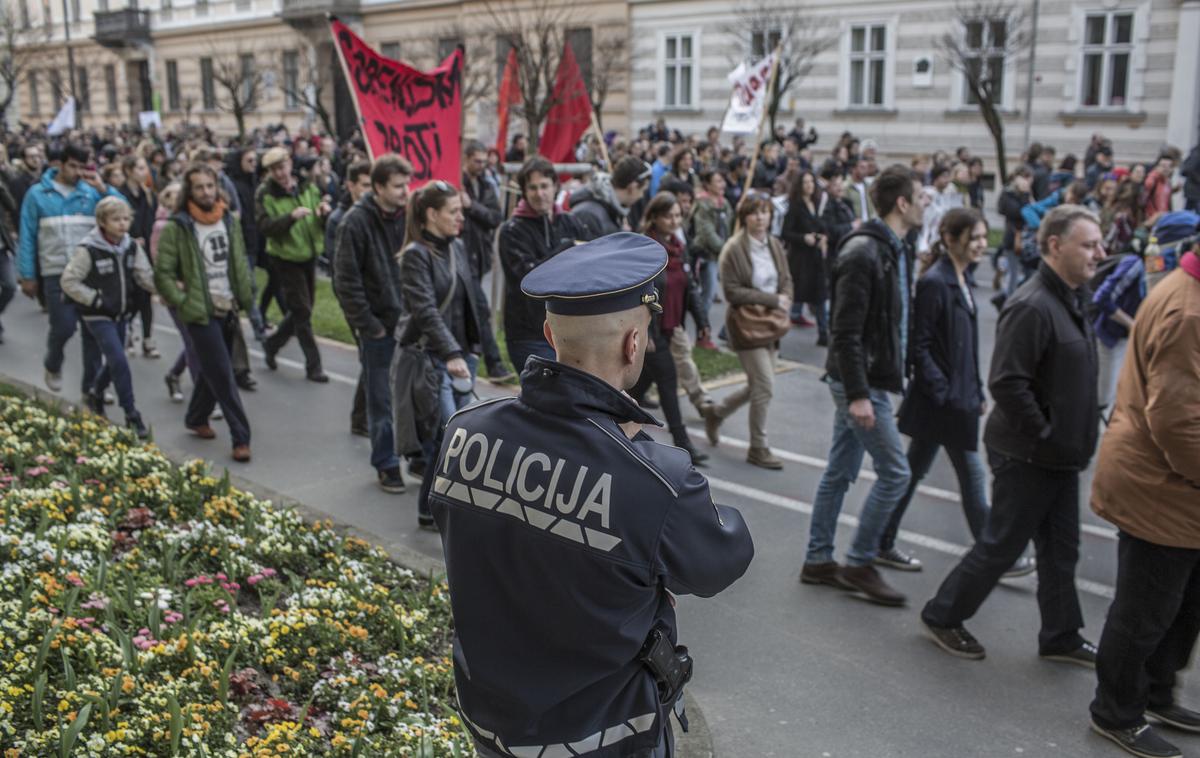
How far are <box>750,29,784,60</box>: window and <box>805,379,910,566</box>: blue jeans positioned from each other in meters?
24.7

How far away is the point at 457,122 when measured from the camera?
31.4ft

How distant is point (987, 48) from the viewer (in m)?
25.1

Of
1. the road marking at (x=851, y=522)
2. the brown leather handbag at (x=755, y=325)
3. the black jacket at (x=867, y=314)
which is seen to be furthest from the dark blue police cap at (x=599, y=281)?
the brown leather handbag at (x=755, y=325)

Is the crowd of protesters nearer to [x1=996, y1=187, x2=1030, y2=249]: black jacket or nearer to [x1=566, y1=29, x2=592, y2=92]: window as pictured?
[x1=996, y1=187, x2=1030, y2=249]: black jacket

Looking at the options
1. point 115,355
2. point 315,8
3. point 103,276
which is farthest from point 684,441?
point 315,8

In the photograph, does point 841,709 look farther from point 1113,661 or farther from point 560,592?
point 560,592

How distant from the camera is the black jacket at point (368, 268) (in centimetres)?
722

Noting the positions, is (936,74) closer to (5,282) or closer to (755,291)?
(755,291)

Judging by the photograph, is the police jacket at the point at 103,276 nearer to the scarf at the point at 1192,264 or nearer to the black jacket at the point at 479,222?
the black jacket at the point at 479,222

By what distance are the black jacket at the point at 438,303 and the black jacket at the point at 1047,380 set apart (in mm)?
2793

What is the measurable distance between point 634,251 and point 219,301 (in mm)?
5820

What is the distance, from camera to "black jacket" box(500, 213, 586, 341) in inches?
268

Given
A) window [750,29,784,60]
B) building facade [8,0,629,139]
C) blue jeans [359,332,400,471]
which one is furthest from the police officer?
window [750,29,784,60]

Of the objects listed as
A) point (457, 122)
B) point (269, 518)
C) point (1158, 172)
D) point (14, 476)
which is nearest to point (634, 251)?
point (269, 518)
